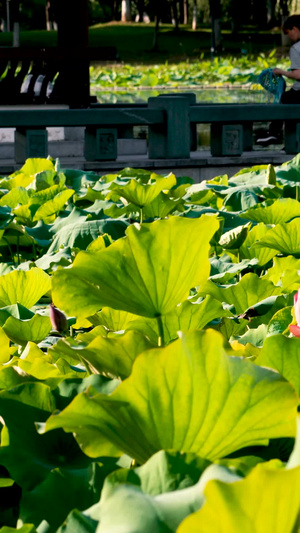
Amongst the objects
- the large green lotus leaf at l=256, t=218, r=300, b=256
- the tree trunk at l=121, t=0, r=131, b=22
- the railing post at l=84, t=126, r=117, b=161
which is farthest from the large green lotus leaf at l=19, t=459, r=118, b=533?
the tree trunk at l=121, t=0, r=131, b=22

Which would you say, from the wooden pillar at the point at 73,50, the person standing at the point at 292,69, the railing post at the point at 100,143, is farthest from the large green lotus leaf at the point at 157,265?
the person standing at the point at 292,69

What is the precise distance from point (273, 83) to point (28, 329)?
8491mm

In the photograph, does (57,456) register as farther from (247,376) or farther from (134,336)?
(247,376)

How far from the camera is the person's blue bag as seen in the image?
9.33 m

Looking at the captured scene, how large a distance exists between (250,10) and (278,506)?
158 ft

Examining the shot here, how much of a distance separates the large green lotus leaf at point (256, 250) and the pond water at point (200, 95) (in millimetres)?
11186

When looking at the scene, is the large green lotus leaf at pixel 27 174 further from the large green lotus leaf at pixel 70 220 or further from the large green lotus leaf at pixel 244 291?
the large green lotus leaf at pixel 244 291

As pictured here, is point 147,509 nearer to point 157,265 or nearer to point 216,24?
point 157,265

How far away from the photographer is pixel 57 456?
0.91 metres

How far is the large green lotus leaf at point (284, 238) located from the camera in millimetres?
1871

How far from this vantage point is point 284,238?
1.90 m

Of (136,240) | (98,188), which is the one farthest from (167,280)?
(98,188)

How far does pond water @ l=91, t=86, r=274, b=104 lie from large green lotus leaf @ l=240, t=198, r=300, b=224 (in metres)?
11.0

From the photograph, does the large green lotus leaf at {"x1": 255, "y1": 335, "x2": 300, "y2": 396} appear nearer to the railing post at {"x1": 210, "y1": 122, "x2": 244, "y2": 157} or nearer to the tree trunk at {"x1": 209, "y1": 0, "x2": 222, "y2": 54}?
the railing post at {"x1": 210, "y1": 122, "x2": 244, "y2": 157}
